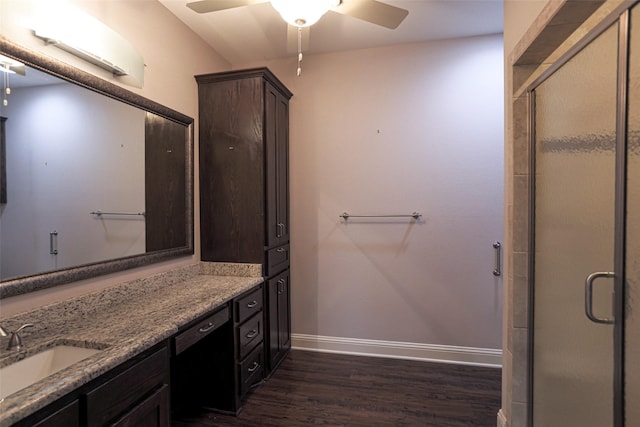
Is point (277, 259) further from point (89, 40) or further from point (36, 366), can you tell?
point (89, 40)

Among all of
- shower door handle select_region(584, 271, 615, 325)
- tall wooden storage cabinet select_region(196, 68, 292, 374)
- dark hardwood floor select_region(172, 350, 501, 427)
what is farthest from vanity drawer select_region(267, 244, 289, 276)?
shower door handle select_region(584, 271, 615, 325)

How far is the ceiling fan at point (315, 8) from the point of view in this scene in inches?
55.7

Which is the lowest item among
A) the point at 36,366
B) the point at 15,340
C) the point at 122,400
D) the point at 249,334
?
the point at 249,334

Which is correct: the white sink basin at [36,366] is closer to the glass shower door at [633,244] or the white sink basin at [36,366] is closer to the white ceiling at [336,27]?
the glass shower door at [633,244]

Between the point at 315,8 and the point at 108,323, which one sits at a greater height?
the point at 315,8

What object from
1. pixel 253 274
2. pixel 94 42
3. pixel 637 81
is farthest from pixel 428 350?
pixel 94 42

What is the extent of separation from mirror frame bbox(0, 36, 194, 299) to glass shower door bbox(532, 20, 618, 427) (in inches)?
87.0

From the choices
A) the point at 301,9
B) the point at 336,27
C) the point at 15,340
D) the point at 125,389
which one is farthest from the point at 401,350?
the point at 336,27

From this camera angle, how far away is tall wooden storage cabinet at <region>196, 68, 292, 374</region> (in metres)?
2.32

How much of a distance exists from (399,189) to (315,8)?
1.65m

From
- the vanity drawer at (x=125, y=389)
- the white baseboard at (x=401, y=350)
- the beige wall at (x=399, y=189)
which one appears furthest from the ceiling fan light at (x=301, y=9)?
the white baseboard at (x=401, y=350)

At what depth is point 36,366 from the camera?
45.6 inches

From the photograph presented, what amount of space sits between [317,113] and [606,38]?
2100 millimetres

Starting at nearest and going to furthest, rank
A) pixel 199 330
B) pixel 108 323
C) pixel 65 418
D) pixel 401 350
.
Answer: pixel 65 418, pixel 108 323, pixel 199 330, pixel 401 350
